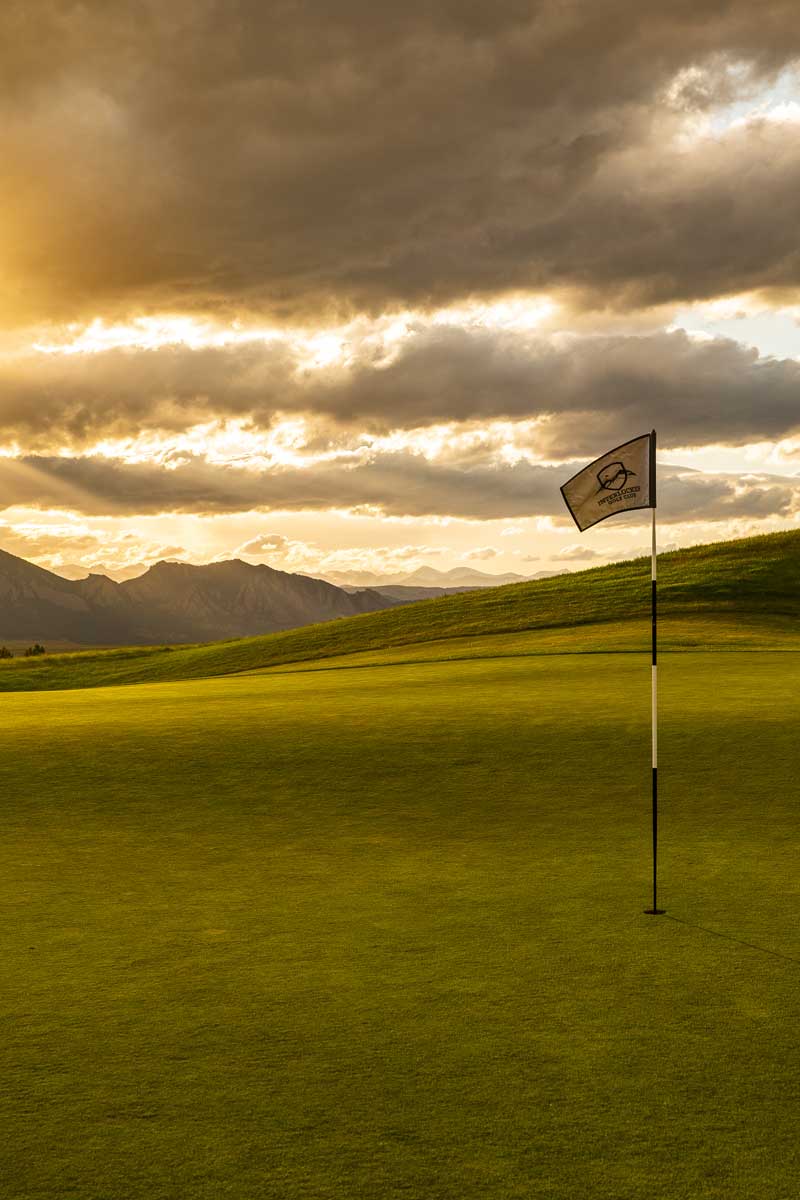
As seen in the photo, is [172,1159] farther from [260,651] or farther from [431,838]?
[260,651]

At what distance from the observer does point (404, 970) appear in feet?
33.0

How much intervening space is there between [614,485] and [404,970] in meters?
6.92

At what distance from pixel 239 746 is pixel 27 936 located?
12945mm

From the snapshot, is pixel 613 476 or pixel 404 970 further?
pixel 613 476

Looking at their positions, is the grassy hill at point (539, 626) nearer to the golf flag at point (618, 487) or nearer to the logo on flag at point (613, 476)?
the golf flag at point (618, 487)

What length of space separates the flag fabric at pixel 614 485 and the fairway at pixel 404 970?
4.81m

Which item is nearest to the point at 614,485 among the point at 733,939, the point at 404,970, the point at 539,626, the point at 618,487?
the point at 618,487

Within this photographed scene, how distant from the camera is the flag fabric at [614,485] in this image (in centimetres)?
1356

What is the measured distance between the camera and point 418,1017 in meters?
8.77

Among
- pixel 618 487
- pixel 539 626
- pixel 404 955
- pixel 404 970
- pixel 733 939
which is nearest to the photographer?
pixel 404 970

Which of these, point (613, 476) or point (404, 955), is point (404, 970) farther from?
point (613, 476)

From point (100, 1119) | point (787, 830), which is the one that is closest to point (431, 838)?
point (787, 830)

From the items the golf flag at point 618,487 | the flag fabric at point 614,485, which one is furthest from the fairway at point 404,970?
the flag fabric at point 614,485

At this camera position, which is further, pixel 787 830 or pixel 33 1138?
pixel 787 830
